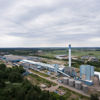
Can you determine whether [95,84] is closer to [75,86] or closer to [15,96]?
[75,86]

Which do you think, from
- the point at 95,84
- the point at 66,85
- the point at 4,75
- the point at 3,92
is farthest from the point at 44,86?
the point at 95,84

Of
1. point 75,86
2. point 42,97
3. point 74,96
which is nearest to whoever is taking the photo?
point 42,97

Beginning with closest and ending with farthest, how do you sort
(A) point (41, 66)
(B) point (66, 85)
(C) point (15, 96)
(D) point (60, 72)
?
(C) point (15, 96)
(B) point (66, 85)
(D) point (60, 72)
(A) point (41, 66)

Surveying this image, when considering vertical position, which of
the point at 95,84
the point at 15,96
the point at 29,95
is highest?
the point at 29,95

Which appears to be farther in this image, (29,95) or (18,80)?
(18,80)

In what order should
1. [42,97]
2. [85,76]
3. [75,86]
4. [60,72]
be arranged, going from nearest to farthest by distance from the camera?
[42,97] < [75,86] < [85,76] < [60,72]

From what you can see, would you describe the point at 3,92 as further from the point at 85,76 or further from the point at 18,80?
the point at 85,76

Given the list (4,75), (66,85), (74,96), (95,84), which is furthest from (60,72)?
(4,75)

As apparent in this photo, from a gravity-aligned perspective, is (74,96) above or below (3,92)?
below

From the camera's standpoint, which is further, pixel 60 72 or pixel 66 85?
pixel 60 72
